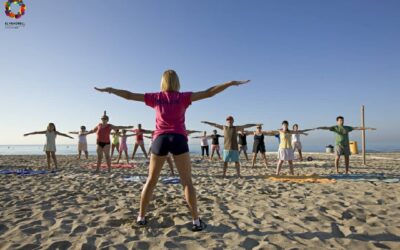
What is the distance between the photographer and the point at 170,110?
364cm

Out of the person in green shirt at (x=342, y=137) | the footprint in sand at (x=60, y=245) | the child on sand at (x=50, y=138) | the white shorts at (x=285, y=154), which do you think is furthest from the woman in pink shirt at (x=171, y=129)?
the child on sand at (x=50, y=138)

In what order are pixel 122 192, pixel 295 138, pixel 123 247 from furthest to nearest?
pixel 295 138, pixel 122 192, pixel 123 247

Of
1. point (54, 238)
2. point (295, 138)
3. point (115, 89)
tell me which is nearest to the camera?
point (54, 238)

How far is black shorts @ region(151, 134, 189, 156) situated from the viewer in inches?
139

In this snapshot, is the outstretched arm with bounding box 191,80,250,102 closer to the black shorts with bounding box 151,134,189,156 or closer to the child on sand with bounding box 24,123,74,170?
the black shorts with bounding box 151,134,189,156

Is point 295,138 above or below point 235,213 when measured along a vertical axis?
above

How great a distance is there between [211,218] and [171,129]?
1.63 meters

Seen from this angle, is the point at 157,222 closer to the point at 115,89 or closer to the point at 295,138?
the point at 115,89

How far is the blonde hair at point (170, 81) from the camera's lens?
148 inches

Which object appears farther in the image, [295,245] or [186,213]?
[186,213]

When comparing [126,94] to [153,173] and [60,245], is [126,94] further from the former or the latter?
[60,245]

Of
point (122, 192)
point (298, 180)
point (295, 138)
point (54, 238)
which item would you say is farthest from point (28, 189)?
point (295, 138)

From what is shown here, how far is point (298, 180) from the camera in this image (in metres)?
7.88

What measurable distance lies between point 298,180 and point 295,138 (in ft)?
27.6
